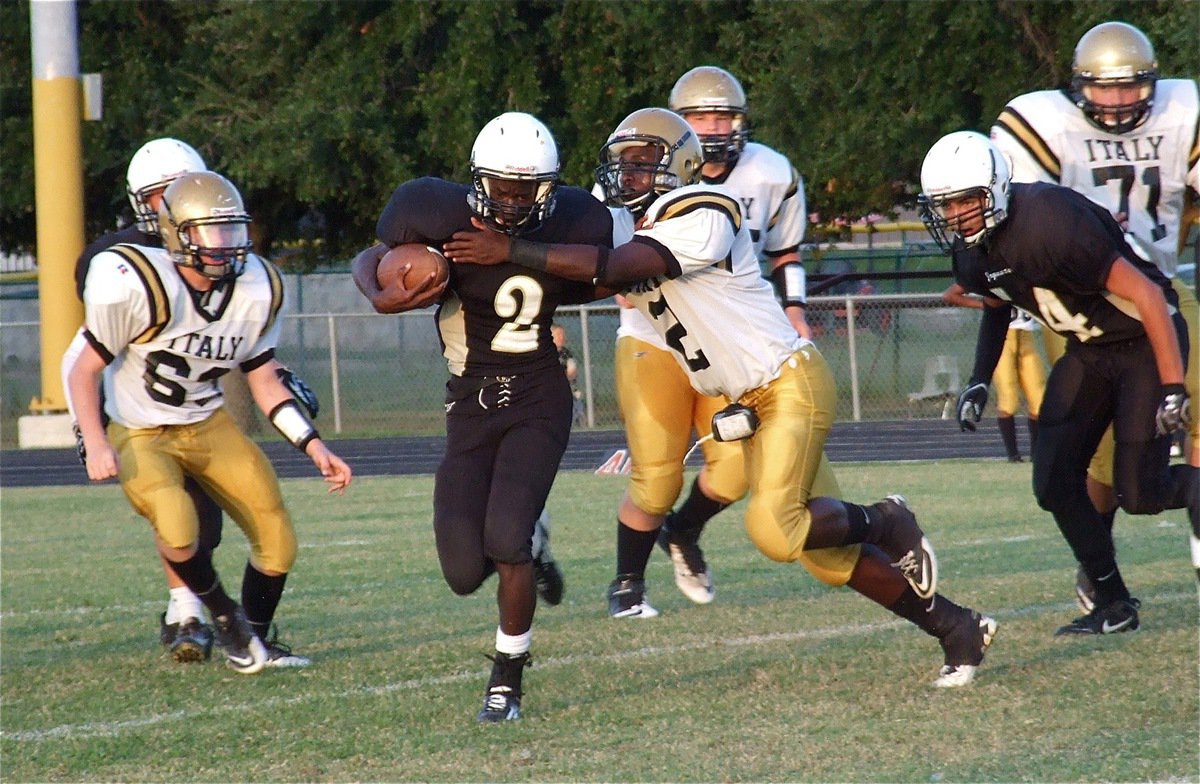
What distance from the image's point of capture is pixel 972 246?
488 cm

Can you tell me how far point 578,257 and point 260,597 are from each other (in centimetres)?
180

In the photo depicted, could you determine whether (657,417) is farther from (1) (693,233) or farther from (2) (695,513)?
(1) (693,233)

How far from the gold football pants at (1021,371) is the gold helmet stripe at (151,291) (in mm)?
6608

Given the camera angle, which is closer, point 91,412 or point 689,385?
point 91,412

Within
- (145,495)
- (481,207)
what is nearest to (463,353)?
(481,207)

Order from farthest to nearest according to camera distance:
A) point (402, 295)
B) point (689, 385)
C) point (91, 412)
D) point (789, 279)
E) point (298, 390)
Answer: point (789, 279)
point (689, 385)
point (298, 390)
point (91, 412)
point (402, 295)

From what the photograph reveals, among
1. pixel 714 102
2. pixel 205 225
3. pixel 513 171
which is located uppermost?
pixel 714 102

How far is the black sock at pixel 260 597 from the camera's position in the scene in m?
5.25

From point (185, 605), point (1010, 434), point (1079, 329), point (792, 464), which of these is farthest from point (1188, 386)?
point (1010, 434)

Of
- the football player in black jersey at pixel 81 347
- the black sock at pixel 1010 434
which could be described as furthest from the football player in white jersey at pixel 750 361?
the black sock at pixel 1010 434

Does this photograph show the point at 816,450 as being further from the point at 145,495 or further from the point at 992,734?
the point at 145,495

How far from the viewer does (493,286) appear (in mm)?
4555

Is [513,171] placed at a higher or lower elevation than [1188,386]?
higher

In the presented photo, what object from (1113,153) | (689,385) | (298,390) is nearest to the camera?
(298,390)
